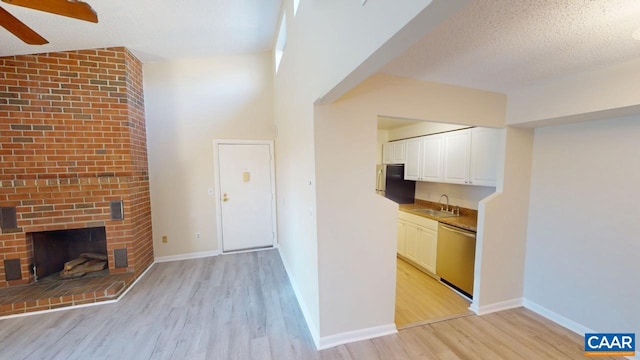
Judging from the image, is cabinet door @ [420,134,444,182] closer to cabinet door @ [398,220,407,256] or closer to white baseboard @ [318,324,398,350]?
cabinet door @ [398,220,407,256]

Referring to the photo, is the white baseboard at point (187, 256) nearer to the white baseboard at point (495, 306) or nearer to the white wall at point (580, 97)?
the white baseboard at point (495, 306)

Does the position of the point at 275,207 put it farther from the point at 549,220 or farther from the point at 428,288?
the point at 549,220

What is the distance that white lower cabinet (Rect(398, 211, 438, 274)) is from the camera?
313cm

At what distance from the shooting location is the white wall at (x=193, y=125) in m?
3.67

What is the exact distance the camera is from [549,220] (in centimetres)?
238

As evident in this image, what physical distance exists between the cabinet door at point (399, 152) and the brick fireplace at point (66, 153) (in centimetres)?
411

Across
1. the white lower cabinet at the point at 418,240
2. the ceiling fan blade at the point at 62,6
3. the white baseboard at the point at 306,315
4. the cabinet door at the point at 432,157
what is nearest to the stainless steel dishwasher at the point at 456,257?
the white lower cabinet at the point at 418,240

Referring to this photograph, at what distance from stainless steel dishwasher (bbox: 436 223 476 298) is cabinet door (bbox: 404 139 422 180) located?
1.02 m

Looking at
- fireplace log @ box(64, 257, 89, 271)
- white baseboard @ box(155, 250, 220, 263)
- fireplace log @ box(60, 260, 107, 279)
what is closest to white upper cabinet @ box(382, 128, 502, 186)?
white baseboard @ box(155, 250, 220, 263)

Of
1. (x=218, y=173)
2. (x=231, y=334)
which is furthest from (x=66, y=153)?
(x=231, y=334)

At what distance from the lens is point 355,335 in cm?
204

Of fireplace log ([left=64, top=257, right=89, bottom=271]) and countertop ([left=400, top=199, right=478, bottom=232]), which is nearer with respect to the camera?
countertop ([left=400, top=199, right=478, bottom=232])

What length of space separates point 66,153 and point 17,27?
1914mm

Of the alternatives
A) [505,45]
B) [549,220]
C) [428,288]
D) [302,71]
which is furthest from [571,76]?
[428,288]
